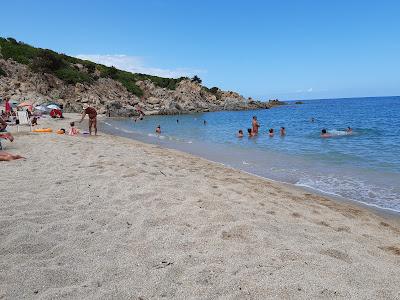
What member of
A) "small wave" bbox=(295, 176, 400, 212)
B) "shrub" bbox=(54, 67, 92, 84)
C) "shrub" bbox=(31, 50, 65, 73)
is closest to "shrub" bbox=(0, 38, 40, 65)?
"shrub" bbox=(31, 50, 65, 73)

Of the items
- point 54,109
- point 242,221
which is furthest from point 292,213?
point 54,109

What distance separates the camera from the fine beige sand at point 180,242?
3480 millimetres

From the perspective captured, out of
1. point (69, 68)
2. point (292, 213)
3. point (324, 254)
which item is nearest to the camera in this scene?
point (324, 254)

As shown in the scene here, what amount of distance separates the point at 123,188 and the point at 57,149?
19.5 feet

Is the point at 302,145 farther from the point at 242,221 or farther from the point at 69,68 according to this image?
the point at 69,68

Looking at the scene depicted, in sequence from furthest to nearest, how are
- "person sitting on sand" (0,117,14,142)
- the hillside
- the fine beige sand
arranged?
the hillside → "person sitting on sand" (0,117,14,142) → the fine beige sand

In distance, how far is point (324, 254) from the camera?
436 centimetres

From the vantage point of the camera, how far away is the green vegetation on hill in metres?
53.1

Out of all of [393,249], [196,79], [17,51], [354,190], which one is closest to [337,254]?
[393,249]

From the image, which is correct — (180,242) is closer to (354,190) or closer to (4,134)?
(354,190)

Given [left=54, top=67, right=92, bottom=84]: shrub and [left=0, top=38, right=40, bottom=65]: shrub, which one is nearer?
[left=0, top=38, right=40, bottom=65]: shrub

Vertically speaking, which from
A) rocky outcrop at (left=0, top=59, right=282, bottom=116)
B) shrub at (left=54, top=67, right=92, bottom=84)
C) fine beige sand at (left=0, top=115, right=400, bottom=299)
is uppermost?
shrub at (left=54, top=67, right=92, bottom=84)

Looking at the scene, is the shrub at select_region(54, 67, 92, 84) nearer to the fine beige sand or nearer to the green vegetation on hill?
the green vegetation on hill

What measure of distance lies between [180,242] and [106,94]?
57.1m
